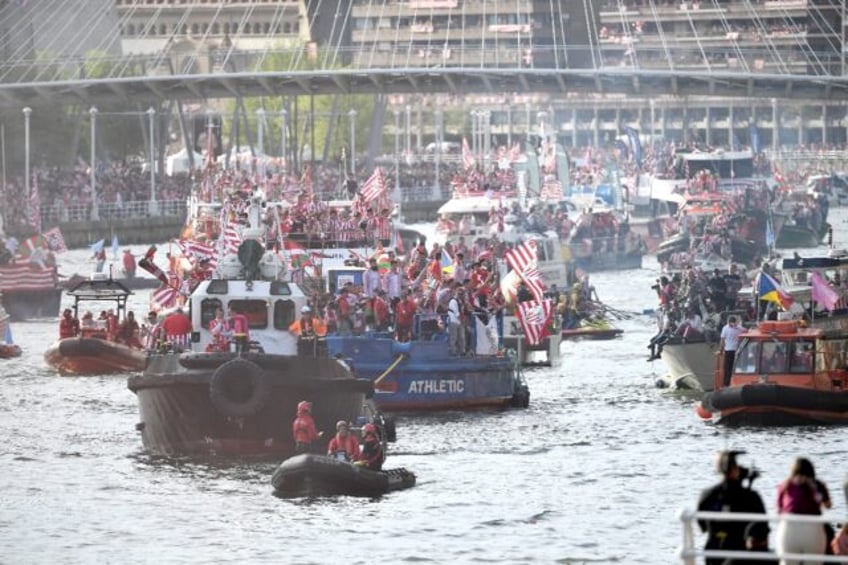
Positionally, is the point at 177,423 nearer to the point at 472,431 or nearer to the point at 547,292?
the point at 472,431

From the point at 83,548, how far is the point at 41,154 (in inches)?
4041

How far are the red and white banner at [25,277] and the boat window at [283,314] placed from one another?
34690 millimetres

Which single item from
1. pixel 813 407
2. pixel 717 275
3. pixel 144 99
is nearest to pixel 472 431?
pixel 813 407

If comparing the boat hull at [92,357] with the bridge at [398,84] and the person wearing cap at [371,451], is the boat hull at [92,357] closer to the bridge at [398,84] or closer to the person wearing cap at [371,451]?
the person wearing cap at [371,451]

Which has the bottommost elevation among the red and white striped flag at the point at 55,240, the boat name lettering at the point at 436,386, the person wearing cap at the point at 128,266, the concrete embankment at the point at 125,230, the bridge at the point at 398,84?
the boat name lettering at the point at 436,386

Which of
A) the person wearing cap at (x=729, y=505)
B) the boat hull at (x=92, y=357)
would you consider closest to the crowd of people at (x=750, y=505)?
the person wearing cap at (x=729, y=505)

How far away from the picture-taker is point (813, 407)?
4831cm

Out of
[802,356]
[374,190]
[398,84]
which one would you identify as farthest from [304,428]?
[398,84]

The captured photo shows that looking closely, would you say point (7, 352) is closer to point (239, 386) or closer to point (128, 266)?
point (239, 386)

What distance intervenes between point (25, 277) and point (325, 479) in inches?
1635

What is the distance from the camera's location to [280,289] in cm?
4644

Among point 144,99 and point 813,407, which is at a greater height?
point 144,99

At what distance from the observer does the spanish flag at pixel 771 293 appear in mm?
52906

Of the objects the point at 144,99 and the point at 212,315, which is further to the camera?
the point at 144,99
